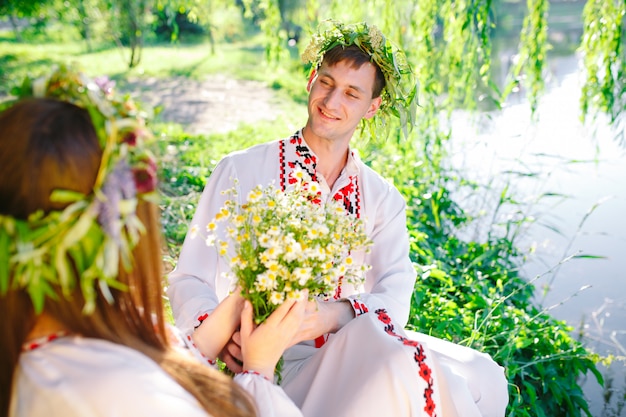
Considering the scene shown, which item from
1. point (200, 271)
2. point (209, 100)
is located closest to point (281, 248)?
point (200, 271)

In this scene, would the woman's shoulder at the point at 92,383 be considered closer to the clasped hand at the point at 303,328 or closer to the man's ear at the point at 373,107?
the clasped hand at the point at 303,328

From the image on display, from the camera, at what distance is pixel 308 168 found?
2967 millimetres

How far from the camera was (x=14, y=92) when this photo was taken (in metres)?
1.51

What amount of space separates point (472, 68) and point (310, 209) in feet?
12.3

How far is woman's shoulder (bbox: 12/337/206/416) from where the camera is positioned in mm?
1270

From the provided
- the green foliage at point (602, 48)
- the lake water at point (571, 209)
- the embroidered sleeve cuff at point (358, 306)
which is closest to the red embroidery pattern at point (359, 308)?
the embroidered sleeve cuff at point (358, 306)

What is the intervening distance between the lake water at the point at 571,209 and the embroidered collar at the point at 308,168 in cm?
129

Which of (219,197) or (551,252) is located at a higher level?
(219,197)

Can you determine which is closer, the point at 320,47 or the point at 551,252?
the point at 320,47

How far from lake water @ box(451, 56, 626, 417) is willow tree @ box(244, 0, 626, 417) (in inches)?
7.9

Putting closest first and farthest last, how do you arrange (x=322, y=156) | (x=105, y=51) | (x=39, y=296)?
1. (x=39, y=296)
2. (x=322, y=156)
3. (x=105, y=51)

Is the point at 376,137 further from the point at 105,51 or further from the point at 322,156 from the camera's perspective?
the point at 105,51

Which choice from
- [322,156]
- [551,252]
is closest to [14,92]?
[322,156]

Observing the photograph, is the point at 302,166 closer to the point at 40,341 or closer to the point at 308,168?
the point at 308,168
